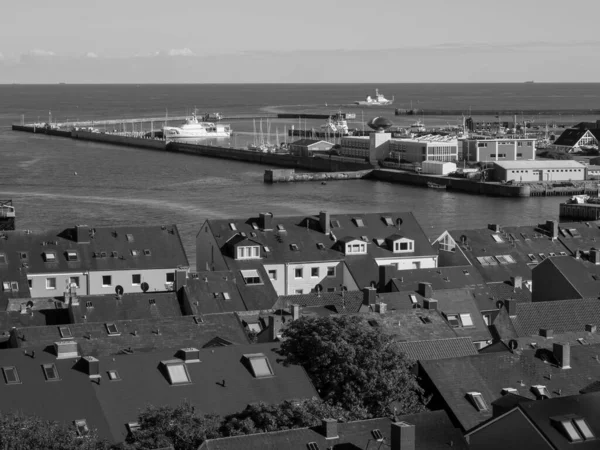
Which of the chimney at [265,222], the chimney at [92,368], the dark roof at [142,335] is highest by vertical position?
the chimney at [92,368]

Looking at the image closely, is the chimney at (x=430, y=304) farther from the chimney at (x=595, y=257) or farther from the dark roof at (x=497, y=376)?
the chimney at (x=595, y=257)

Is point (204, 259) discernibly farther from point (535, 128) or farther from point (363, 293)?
point (535, 128)

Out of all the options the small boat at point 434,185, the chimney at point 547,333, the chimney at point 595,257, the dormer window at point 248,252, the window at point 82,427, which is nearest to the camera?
the window at point 82,427

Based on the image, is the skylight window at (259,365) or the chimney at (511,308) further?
the chimney at (511,308)

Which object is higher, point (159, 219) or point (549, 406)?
point (549, 406)

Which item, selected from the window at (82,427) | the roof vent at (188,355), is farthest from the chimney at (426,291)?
the window at (82,427)

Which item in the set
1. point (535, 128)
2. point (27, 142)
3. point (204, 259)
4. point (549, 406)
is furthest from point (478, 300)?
point (535, 128)
